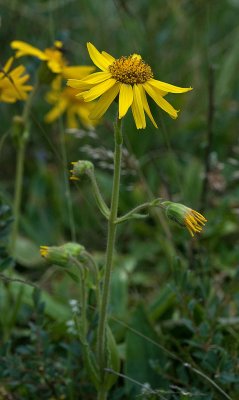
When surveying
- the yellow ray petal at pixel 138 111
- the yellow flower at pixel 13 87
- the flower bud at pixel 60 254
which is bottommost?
the flower bud at pixel 60 254

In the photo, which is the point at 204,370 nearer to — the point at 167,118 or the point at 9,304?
the point at 9,304

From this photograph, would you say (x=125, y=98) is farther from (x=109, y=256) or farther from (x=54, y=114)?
(x=54, y=114)

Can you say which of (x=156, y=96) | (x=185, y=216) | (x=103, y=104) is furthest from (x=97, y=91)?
(x=185, y=216)

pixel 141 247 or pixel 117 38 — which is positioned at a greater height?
pixel 117 38

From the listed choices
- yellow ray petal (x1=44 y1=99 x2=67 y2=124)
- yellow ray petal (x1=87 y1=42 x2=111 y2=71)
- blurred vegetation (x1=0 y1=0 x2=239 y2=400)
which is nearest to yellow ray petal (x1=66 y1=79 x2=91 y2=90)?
yellow ray petal (x1=87 y1=42 x2=111 y2=71)

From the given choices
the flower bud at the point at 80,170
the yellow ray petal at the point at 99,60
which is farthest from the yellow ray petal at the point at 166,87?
the flower bud at the point at 80,170

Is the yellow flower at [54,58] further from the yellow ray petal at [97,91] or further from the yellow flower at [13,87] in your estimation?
the yellow ray petal at [97,91]

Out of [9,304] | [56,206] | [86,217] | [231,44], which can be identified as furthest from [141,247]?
[231,44]
